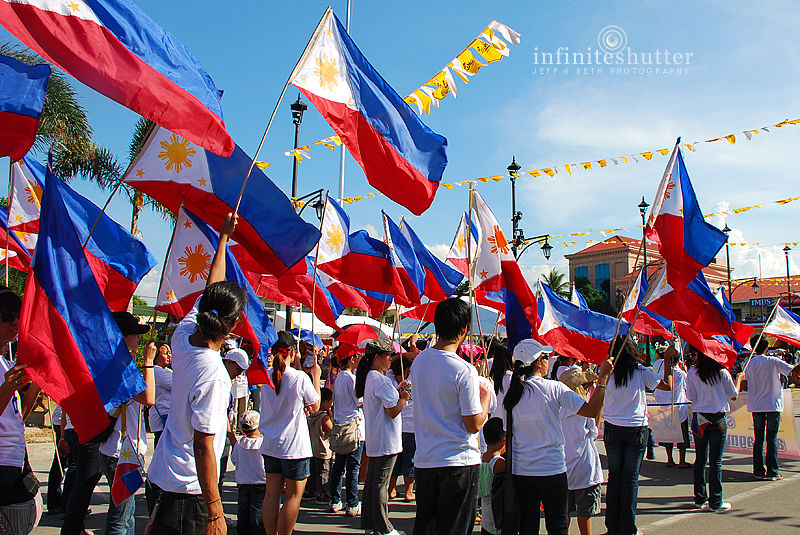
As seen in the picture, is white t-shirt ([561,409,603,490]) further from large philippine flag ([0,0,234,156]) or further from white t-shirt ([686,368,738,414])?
large philippine flag ([0,0,234,156])

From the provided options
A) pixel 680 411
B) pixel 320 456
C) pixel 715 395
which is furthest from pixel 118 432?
pixel 680 411

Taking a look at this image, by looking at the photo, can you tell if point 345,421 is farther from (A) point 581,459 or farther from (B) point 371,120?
(B) point 371,120

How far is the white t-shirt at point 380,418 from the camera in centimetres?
558

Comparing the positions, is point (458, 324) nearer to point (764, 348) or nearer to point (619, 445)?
point (619, 445)

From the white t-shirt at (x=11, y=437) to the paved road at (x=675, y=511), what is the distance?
3165 mm

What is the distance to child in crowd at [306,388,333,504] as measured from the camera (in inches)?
265

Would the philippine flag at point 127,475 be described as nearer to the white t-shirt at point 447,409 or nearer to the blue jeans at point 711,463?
the white t-shirt at point 447,409

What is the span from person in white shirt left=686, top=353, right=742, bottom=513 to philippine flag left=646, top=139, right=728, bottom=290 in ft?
6.95

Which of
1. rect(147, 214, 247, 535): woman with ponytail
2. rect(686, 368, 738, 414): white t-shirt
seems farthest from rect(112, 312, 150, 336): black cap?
rect(686, 368, 738, 414): white t-shirt

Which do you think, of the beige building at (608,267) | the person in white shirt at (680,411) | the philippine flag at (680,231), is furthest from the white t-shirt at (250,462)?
the beige building at (608,267)

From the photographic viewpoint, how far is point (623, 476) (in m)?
5.29

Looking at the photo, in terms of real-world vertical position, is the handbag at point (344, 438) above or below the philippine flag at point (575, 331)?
below

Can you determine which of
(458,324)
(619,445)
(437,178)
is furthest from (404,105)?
(619,445)

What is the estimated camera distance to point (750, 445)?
9.02 m
